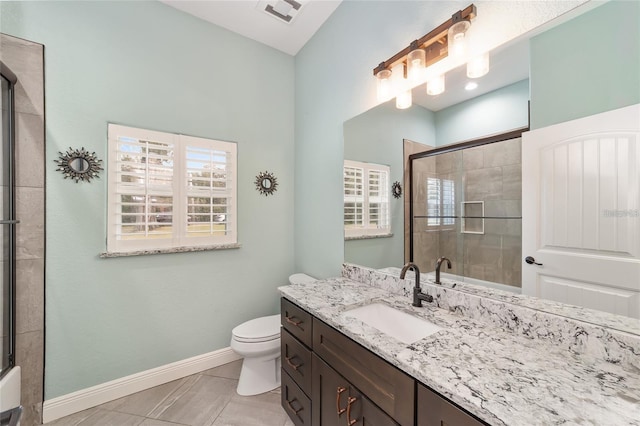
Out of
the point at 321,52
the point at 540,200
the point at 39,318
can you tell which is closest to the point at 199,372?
the point at 39,318

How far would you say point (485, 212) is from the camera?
110cm

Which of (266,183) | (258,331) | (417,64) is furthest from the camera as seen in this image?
(266,183)

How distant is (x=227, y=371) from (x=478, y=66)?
2734 millimetres

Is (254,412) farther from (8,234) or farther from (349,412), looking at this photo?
(8,234)

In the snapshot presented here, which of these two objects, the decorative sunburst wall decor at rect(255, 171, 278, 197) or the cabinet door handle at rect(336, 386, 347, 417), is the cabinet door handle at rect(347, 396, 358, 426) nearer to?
the cabinet door handle at rect(336, 386, 347, 417)

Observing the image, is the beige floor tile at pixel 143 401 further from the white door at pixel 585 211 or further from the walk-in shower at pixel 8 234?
the white door at pixel 585 211

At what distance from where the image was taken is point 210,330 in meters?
2.15

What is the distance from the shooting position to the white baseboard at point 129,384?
160cm

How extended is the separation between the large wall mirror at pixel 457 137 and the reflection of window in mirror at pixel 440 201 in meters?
0.03

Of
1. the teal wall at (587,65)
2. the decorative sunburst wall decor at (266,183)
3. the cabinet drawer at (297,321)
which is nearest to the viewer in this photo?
the teal wall at (587,65)

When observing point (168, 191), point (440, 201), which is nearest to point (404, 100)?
point (440, 201)

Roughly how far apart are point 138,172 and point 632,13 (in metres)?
2.59

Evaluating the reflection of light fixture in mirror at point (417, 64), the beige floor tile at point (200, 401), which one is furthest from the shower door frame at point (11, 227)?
the reflection of light fixture in mirror at point (417, 64)

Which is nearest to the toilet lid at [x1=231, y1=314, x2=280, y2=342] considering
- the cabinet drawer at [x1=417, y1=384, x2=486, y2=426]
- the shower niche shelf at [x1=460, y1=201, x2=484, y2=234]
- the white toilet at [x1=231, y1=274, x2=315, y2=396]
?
the white toilet at [x1=231, y1=274, x2=315, y2=396]
